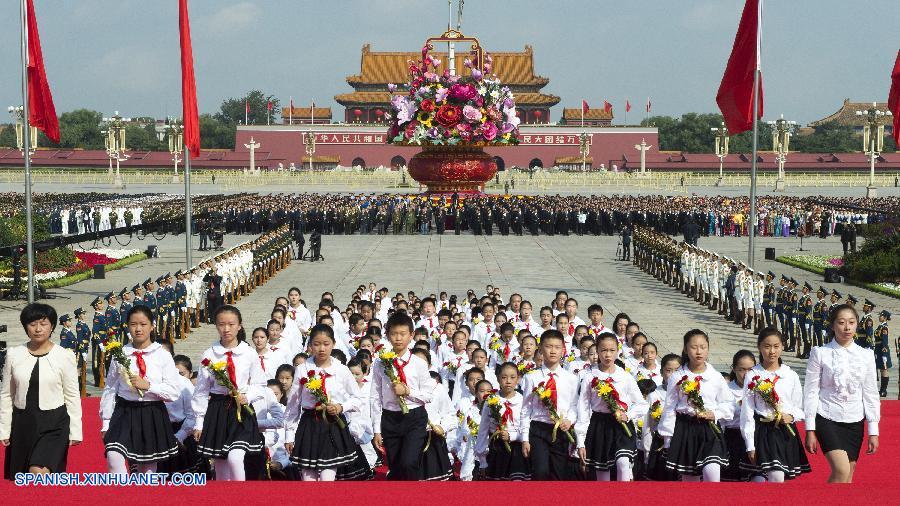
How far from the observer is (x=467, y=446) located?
8344mm

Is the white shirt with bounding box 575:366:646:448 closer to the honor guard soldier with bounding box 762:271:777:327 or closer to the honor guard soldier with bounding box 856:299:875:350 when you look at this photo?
the honor guard soldier with bounding box 856:299:875:350

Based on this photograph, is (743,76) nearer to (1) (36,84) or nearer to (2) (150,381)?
(1) (36,84)

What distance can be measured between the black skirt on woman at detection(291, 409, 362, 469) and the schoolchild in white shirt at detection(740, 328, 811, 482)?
2539mm

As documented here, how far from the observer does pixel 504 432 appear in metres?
7.44

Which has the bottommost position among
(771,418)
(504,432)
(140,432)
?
(504,432)

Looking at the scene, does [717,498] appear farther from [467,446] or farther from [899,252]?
[899,252]

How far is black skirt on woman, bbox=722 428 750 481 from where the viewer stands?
7.11 meters

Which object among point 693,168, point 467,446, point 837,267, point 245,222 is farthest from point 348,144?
point 467,446

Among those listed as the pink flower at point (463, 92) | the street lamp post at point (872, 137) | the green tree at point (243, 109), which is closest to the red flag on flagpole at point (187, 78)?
the pink flower at point (463, 92)

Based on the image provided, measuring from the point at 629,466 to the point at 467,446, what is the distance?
5.12 ft

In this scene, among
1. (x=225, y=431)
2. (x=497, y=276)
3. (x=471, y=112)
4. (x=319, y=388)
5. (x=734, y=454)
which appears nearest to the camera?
(x=319, y=388)

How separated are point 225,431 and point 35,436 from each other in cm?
115

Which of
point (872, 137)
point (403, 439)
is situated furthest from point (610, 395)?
point (872, 137)

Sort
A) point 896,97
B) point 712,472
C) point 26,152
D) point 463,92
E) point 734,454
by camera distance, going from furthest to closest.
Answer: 1. point 463,92
2. point 896,97
3. point 26,152
4. point 734,454
5. point 712,472
